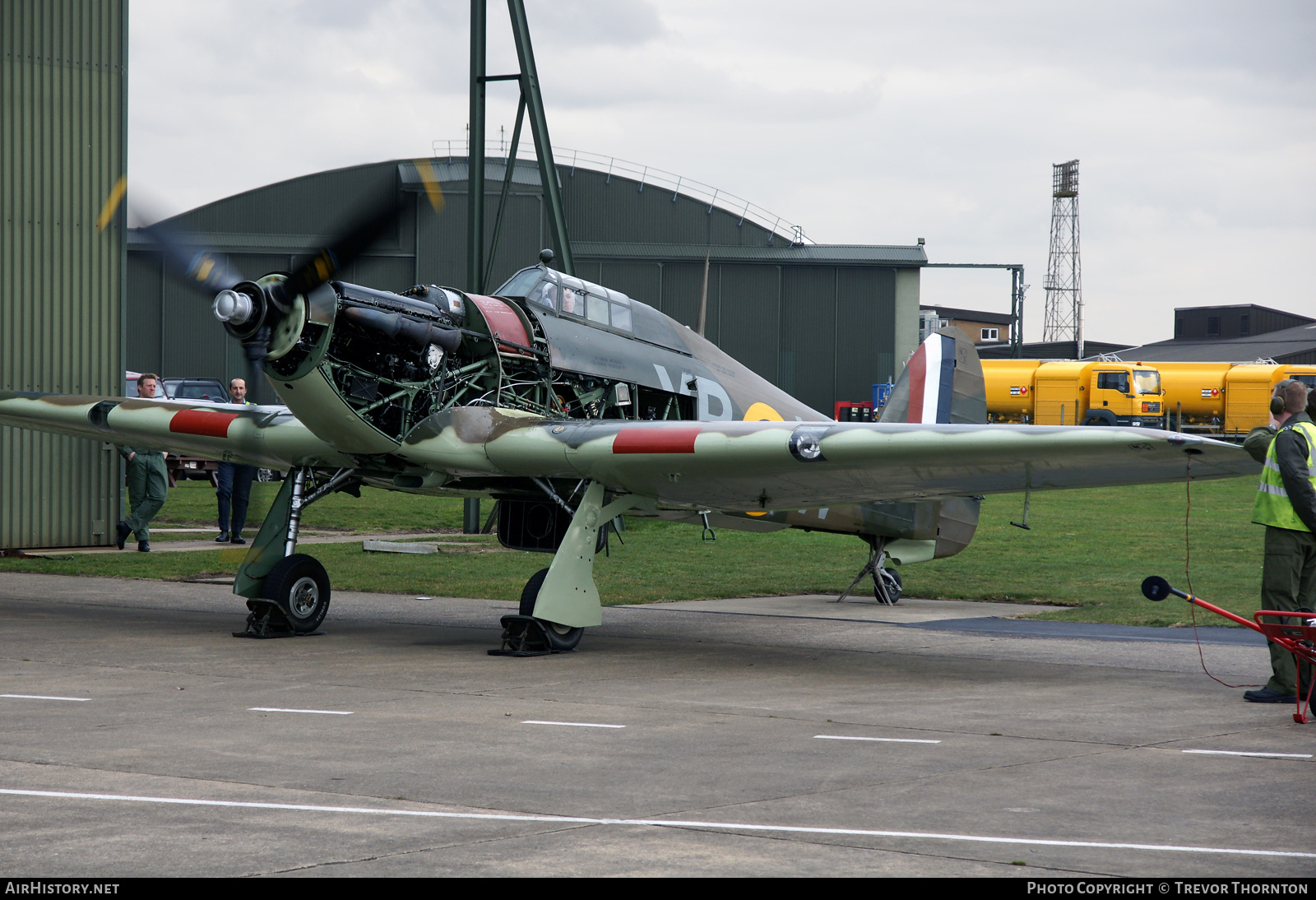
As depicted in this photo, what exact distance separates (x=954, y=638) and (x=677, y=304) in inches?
1539

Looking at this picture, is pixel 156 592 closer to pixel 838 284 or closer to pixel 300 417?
pixel 300 417

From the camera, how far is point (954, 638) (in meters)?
11.6

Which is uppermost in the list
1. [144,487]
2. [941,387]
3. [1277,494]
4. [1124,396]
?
[1124,396]

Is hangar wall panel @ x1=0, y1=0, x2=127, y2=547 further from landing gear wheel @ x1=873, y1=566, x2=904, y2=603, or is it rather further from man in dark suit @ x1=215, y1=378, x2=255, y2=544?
landing gear wheel @ x1=873, y1=566, x2=904, y2=603

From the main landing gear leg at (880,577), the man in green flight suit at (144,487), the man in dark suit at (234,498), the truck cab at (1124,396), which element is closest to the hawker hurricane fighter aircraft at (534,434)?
the main landing gear leg at (880,577)

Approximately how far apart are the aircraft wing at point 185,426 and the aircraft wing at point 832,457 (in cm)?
159

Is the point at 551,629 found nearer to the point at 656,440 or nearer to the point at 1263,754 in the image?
the point at 656,440

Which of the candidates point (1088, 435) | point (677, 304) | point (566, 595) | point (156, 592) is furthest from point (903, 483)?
point (677, 304)

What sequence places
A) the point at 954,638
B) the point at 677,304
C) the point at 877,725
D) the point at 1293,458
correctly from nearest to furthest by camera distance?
the point at 877,725 < the point at 1293,458 < the point at 954,638 < the point at 677,304

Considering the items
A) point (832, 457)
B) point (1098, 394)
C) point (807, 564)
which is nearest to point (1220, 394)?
point (1098, 394)

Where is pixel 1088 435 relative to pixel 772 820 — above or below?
above

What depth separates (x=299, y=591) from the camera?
11.2 m

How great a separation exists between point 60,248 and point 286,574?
987cm

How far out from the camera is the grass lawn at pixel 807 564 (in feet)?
47.8
